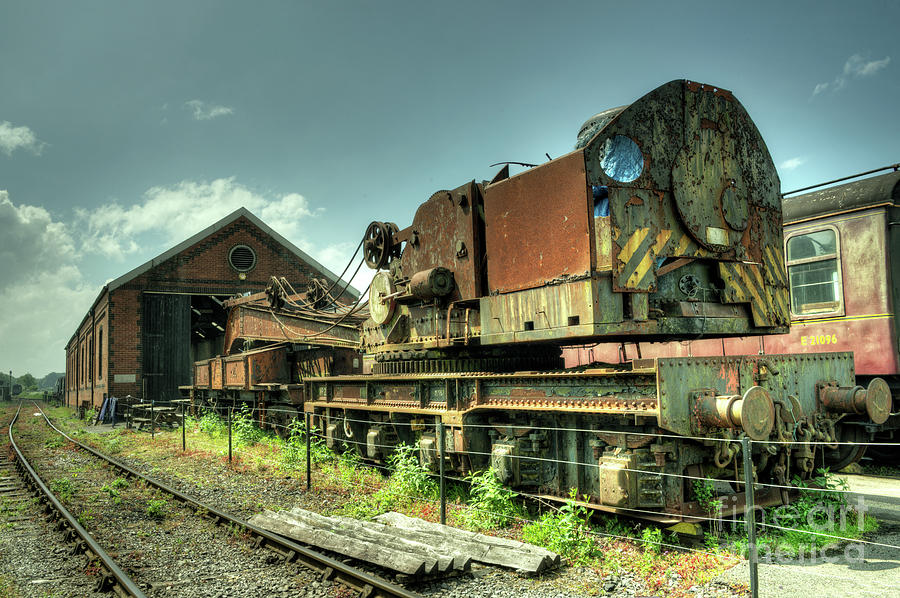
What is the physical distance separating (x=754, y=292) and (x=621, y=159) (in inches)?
89.3

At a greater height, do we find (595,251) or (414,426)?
(595,251)

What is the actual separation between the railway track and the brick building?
1585 centimetres

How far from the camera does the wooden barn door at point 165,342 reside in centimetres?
2481

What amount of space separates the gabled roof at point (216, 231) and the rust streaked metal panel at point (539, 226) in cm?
1996

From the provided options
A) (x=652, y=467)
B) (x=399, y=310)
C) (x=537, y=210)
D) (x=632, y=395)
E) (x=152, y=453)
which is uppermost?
(x=537, y=210)

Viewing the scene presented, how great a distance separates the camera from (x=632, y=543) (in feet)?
19.0

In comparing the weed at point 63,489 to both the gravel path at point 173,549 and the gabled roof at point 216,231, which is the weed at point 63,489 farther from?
the gabled roof at point 216,231

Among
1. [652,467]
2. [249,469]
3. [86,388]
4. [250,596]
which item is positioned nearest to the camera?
[250,596]

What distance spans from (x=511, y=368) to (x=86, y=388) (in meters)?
29.6

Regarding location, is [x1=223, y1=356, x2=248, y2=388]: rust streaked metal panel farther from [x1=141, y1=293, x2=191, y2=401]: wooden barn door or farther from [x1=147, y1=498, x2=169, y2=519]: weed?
[x1=141, y1=293, x2=191, y2=401]: wooden barn door

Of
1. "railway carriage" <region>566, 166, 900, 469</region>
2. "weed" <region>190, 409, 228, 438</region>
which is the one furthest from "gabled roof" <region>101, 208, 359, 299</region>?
"railway carriage" <region>566, 166, 900, 469</region>

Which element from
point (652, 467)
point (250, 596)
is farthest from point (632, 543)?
point (250, 596)

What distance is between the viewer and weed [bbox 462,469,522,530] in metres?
6.76

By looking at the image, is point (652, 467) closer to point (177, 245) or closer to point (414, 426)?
point (414, 426)
